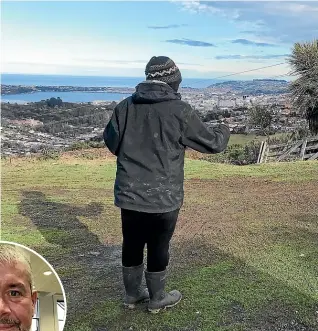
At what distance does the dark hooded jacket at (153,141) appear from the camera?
3.86m

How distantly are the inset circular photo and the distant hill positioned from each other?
36.0 ft

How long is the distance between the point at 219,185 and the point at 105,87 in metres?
3.83

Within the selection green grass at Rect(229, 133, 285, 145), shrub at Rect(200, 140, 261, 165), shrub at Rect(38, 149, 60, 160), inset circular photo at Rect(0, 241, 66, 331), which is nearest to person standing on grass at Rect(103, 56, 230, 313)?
inset circular photo at Rect(0, 241, 66, 331)

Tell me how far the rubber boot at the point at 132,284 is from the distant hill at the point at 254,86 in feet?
27.1

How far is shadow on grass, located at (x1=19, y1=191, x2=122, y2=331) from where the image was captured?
4629 millimetres

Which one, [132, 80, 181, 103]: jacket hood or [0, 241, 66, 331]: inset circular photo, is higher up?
[132, 80, 181, 103]: jacket hood

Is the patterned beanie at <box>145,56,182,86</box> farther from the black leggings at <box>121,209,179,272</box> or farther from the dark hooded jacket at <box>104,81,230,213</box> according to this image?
the black leggings at <box>121,209,179,272</box>

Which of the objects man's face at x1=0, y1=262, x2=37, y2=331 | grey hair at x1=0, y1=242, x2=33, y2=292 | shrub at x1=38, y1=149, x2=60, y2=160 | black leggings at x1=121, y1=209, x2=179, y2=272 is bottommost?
shrub at x1=38, y1=149, x2=60, y2=160

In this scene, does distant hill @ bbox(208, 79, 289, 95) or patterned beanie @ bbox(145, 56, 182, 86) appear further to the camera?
distant hill @ bbox(208, 79, 289, 95)

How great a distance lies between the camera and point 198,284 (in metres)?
4.80

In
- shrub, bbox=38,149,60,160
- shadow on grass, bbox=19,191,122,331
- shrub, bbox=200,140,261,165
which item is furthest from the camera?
shrub, bbox=200,140,261,165

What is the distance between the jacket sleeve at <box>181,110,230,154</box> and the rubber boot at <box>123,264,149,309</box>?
3.65ft

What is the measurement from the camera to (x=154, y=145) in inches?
152

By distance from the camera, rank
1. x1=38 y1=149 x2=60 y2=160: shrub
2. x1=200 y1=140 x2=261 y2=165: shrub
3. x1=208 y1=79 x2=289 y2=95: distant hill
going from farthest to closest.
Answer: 1. x1=200 y1=140 x2=261 y2=165: shrub
2. x1=208 y1=79 x2=289 y2=95: distant hill
3. x1=38 y1=149 x2=60 y2=160: shrub
